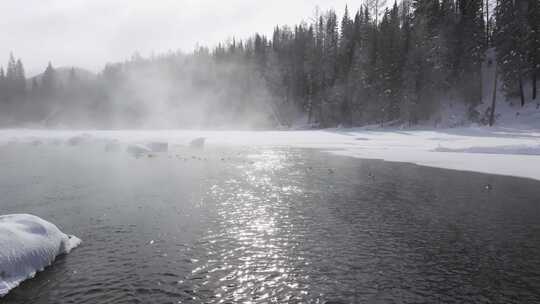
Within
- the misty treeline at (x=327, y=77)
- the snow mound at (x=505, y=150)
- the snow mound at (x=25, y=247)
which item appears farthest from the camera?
the misty treeline at (x=327, y=77)

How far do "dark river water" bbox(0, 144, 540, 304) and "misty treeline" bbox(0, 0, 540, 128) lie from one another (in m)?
45.7

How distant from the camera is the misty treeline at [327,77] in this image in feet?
207

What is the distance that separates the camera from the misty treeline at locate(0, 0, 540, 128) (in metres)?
63.1

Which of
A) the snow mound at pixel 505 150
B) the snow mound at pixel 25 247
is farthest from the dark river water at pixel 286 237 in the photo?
the snow mound at pixel 505 150

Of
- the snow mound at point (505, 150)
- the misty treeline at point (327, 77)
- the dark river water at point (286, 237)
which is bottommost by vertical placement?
the dark river water at point (286, 237)

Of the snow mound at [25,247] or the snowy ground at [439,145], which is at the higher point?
the snowy ground at [439,145]

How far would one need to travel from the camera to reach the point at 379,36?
79.6 meters

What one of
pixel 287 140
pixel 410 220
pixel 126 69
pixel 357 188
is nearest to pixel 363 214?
pixel 410 220

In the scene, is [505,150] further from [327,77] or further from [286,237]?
[327,77]

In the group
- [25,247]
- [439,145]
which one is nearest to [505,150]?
[439,145]

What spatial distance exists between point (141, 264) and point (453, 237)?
11.3 meters

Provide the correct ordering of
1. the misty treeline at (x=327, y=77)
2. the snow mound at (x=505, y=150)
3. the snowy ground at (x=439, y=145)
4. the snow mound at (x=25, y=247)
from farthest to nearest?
the misty treeline at (x=327, y=77), the snow mound at (x=505, y=150), the snowy ground at (x=439, y=145), the snow mound at (x=25, y=247)

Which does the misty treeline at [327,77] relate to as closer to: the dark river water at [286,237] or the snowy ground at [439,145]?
the snowy ground at [439,145]

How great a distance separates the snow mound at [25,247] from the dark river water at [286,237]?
32 centimetres
